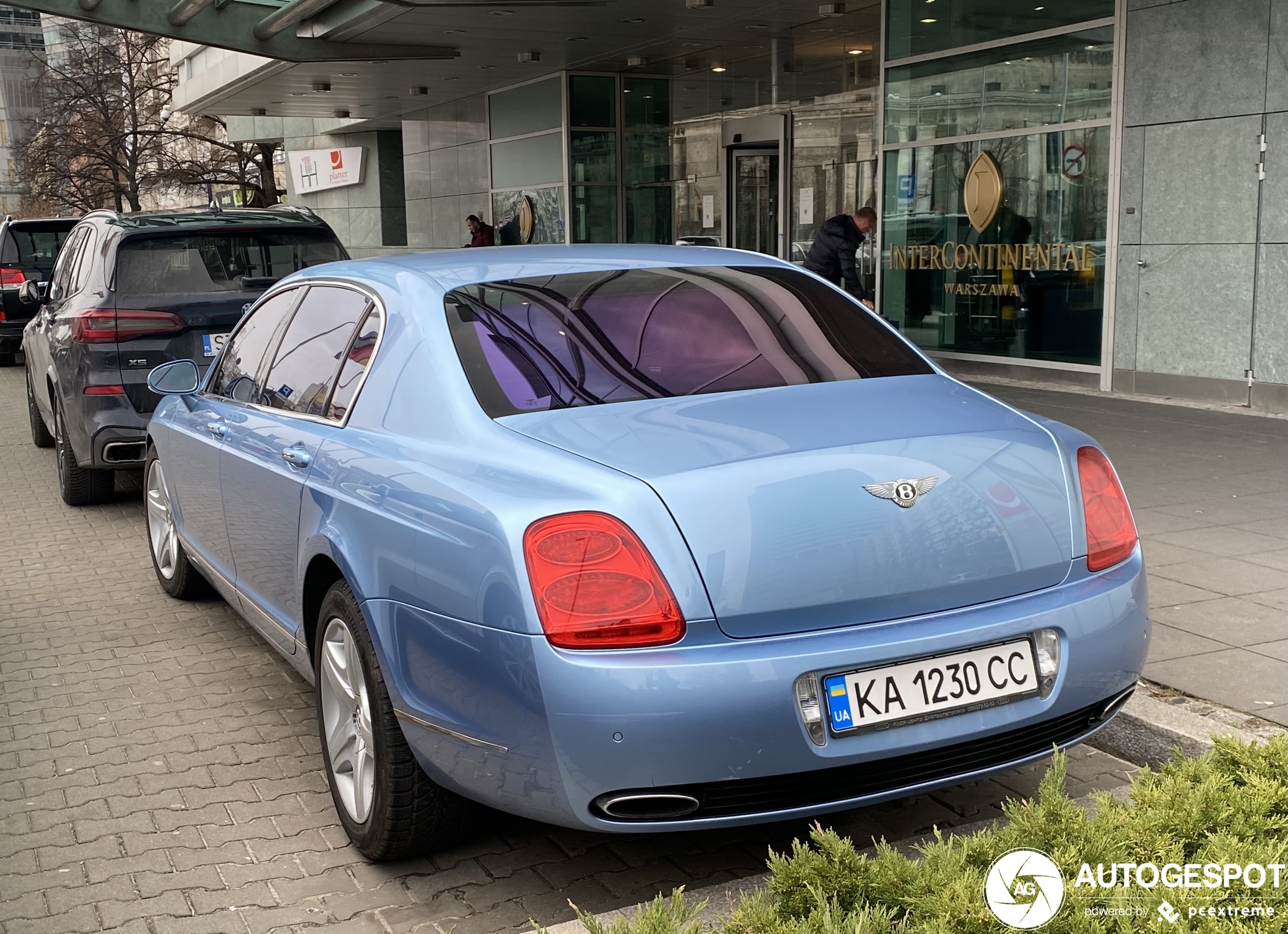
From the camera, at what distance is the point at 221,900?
10.9 ft

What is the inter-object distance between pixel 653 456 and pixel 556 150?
2090 cm

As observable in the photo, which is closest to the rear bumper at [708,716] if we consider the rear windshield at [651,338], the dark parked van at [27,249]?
the rear windshield at [651,338]

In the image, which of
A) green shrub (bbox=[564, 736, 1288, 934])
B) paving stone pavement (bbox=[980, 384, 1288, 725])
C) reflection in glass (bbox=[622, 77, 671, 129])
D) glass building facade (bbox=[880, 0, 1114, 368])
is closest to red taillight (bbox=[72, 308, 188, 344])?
paving stone pavement (bbox=[980, 384, 1288, 725])

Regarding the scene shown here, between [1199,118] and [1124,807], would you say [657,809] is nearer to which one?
[1124,807]

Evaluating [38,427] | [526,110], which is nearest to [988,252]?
[38,427]

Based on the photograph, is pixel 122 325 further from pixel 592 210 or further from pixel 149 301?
pixel 592 210

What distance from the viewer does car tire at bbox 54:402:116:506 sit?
8.82 m

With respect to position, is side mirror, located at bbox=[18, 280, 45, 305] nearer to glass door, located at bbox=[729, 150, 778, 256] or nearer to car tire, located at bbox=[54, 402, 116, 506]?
car tire, located at bbox=[54, 402, 116, 506]

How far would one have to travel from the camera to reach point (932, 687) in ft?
9.53

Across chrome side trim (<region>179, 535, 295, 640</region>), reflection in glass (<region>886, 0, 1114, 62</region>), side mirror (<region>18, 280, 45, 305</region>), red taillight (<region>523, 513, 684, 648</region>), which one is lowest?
chrome side trim (<region>179, 535, 295, 640</region>)

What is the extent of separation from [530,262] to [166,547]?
320 centimetres

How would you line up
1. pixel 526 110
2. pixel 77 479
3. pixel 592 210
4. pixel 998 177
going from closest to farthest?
pixel 77 479 → pixel 998 177 → pixel 592 210 → pixel 526 110

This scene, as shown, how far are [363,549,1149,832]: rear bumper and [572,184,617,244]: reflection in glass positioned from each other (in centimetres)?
2005

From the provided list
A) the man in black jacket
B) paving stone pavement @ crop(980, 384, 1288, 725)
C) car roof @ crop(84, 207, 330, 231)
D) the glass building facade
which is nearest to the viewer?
paving stone pavement @ crop(980, 384, 1288, 725)
